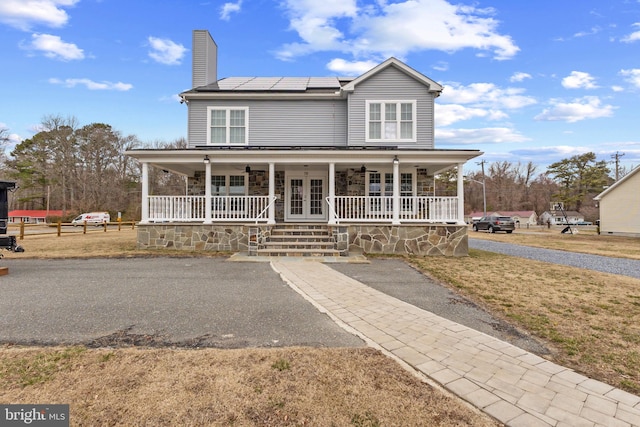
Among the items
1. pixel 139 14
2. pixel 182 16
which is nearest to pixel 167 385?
pixel 139 14

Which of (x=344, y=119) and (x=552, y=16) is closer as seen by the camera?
(x=552, y=16)

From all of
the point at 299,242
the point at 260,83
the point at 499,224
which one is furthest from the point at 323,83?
the point at 499,224

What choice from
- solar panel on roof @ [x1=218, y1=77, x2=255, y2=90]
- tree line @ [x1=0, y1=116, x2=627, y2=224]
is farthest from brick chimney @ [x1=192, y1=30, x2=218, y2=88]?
tree line @ [x1=0, y1=116, x2=627, y2=224]

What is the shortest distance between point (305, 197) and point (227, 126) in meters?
4.83

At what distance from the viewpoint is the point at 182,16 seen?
14.9 m

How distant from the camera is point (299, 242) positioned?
34.7 ft

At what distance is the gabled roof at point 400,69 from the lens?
522 inches

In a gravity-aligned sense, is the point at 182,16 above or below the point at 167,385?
above

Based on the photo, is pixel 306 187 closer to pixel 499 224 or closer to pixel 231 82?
pixel 231 82

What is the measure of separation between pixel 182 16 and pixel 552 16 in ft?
55.5

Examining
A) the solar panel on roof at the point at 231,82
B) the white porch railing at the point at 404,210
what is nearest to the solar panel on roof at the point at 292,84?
the solar panel on roof at the point at 231,82

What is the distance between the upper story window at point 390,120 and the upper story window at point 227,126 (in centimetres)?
562

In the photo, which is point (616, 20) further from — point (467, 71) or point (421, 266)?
point (421, 266)

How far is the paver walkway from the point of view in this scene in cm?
229
